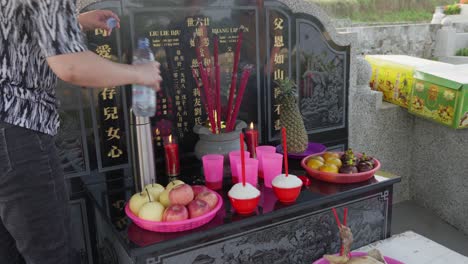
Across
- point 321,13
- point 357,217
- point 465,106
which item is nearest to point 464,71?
point 465,106

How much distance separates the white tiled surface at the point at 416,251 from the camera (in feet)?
5.75

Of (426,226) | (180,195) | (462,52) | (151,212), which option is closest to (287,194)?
(180,195)

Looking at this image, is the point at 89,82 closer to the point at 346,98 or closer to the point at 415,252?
the point at 415,252

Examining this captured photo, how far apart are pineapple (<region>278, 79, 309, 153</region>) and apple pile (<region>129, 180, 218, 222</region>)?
0.74 metres

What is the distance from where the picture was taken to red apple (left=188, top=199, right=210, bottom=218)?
1.61 meters

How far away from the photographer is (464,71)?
10.3ft

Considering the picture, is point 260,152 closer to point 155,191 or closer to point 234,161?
point 234,161

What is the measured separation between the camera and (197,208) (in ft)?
5.32

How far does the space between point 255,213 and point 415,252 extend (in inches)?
28.0

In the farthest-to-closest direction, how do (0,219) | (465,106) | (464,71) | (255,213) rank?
(464,71)
(465,106)
(255,213)
(0,219)

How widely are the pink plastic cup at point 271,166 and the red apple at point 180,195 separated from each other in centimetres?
47

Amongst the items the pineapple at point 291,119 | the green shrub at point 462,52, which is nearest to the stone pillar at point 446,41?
the green shrub at point 462,52

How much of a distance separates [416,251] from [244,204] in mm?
780

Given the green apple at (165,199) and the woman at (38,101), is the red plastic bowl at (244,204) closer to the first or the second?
the green apple at (165,199)
